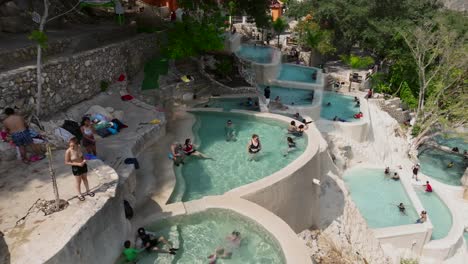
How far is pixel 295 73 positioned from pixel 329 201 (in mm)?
18007

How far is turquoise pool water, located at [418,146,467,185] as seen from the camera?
94.0ft

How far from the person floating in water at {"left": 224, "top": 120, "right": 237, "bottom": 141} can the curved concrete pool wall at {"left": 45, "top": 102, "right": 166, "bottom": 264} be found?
594cm

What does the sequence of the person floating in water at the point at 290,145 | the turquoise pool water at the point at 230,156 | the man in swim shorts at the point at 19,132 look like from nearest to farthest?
the man in swim shorts at the point at 19,132 → the turquoise pool water at the point at 230,156 → the person floating in water at the point at 290,145

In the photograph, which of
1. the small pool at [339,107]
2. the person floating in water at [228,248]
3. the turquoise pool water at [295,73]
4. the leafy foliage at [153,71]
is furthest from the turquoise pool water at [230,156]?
the turquoise pool water at [295,73]

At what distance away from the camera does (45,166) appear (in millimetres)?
9859

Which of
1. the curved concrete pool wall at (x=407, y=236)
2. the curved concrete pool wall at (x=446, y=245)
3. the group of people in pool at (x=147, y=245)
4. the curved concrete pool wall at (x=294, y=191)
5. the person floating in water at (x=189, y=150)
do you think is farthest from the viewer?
the curved concrete pool wall at (x=446, y=245)

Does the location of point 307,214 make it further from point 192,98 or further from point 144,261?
point 192,98

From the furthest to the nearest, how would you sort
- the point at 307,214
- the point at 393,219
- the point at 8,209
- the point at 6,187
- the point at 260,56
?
the point at 260,56, the point at 393,219, the point at 307,214, the point at 6,187, the point at 8,209

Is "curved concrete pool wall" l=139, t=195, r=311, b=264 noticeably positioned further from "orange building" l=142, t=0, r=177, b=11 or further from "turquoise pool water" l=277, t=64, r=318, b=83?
"orange building" l=142, t=0, r=177, b=11

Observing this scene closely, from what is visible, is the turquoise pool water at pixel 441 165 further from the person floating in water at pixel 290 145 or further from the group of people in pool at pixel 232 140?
the person floating in water at pixel 290 145

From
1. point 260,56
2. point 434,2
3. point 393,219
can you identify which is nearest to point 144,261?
point 393,219

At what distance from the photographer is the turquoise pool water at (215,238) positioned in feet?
30.5

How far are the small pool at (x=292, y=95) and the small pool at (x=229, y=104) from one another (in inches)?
206

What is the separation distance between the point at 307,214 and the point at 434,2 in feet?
108
